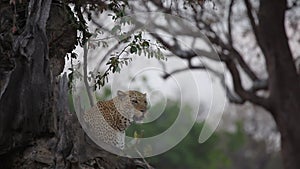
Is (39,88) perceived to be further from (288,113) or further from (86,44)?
(288,113)

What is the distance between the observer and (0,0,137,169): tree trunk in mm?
2535

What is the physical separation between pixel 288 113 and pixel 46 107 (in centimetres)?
409

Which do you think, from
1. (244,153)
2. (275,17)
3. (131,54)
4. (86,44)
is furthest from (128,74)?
(244,153)

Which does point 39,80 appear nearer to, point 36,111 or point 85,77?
point 36,111

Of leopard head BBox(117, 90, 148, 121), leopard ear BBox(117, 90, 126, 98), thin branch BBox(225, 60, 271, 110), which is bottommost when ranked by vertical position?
thin branch BBox(225, 60, 271, 110)

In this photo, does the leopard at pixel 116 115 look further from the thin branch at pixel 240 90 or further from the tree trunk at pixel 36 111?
the thin branch at pixel 240 90

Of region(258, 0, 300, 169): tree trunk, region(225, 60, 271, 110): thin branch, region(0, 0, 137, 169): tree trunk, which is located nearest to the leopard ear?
region(0, 0, 137, 169): tree trunk

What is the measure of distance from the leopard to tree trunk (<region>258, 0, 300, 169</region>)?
3.58 metres

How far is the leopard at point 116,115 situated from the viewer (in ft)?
9.28

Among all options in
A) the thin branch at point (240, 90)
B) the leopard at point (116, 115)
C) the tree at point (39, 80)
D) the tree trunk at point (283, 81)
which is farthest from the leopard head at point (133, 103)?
the thin branch at point (240, 90)

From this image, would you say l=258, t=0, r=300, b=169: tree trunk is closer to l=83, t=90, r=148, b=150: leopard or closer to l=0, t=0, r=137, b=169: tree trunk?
l=83, t=90, r=148, b=150: leopard

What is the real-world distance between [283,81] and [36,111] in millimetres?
4164

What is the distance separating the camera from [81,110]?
2834 millimetres

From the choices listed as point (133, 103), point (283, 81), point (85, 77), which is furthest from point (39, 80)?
point (283, 81)
